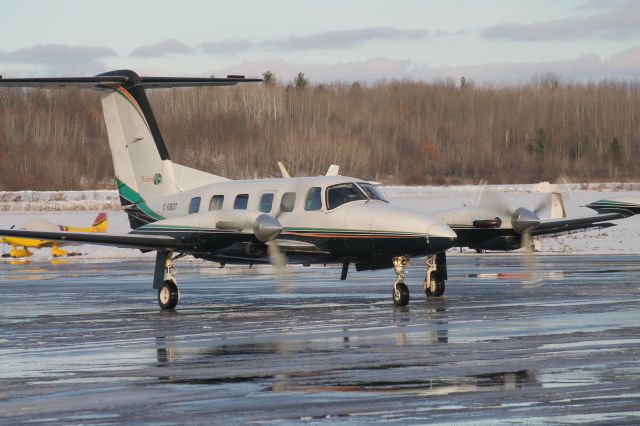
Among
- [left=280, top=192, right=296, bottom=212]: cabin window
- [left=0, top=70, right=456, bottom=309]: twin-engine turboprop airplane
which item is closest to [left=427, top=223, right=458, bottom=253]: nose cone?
[left=0, top=70, right=456, bottom=309]: twin-engine turboprop airplane

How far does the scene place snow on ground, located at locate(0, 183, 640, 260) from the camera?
42188mm

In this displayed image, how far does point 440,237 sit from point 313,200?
9.83 ft

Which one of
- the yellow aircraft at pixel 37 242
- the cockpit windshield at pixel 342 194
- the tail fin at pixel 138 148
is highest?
the tail fin at pixel 138 148

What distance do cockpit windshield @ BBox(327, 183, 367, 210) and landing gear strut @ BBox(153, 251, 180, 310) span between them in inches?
131

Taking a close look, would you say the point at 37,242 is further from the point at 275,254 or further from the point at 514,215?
the point at 514,215

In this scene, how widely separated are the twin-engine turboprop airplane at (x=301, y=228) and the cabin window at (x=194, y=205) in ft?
0.09

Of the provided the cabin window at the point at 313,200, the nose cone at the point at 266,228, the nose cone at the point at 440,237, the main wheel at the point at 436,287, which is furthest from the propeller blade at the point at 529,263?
the nose cone at the point at 266,228

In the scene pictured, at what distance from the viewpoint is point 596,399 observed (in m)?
8.84

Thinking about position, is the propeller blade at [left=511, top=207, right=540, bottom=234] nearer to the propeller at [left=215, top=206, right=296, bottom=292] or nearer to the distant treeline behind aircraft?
the propeller at [left=215, top=206, right=296, bottom=292]

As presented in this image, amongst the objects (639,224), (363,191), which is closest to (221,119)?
(639,224)

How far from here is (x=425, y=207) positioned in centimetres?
5450

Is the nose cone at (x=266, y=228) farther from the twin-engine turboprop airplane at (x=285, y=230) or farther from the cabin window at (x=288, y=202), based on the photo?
the cabin window at (x=288, y=202)

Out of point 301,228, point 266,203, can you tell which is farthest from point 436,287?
point 266,203

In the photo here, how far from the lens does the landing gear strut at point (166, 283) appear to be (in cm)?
1989
